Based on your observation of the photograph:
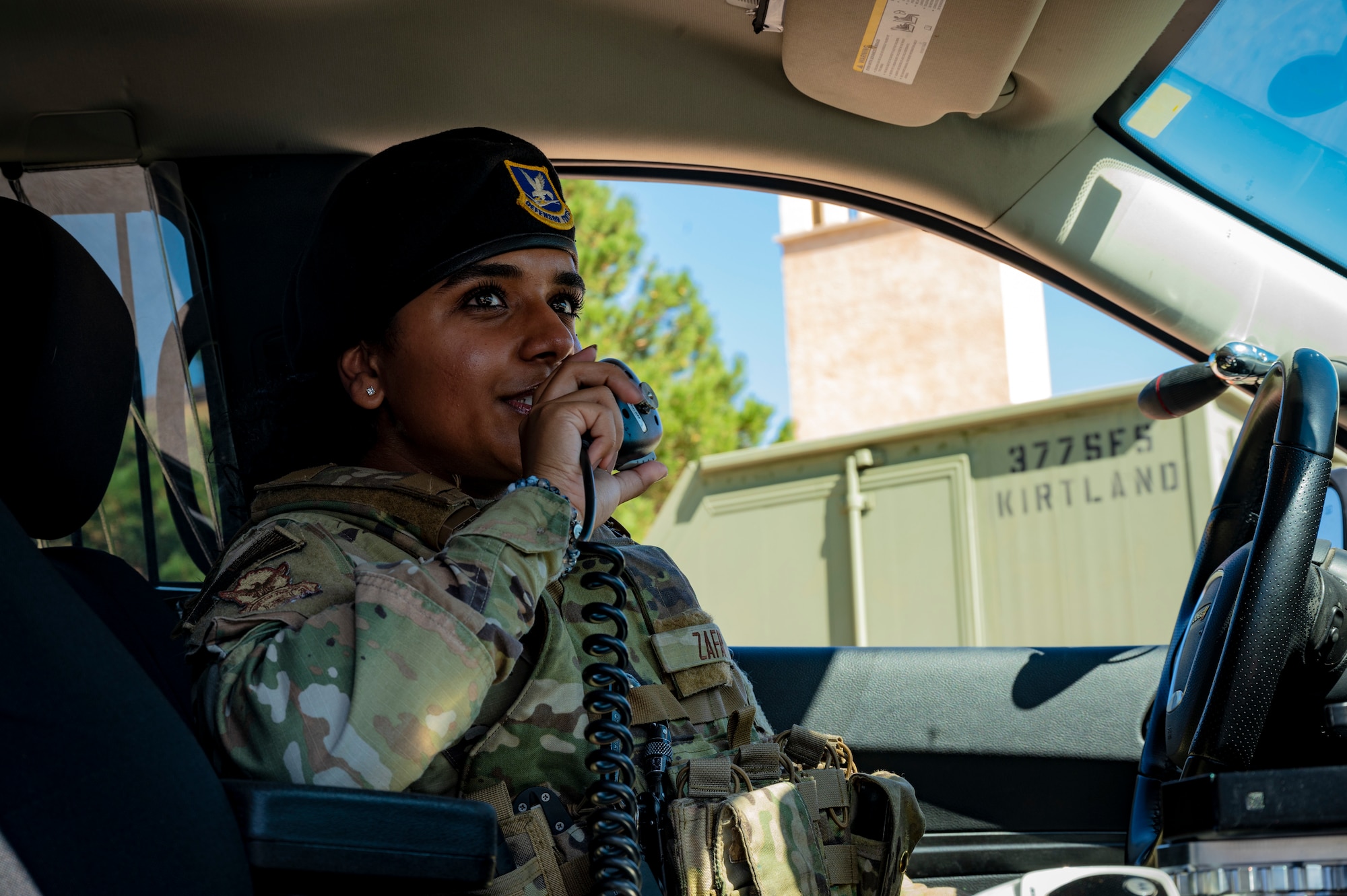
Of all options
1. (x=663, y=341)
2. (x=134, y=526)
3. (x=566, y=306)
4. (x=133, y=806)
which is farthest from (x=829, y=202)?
(x=663, y=341)

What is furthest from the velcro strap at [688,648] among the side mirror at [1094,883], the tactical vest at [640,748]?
the side mirror at [1094,883]

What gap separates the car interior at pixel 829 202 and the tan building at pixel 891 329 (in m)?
14.0

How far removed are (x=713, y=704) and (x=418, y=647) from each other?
1.92ft

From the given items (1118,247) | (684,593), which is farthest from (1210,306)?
(684,593)

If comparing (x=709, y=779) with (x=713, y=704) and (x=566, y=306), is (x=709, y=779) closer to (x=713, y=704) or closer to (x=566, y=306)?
(x=713, y=704)

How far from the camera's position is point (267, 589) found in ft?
4.04

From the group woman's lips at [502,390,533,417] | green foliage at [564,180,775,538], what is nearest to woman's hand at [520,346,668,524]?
woman's lips at [502,390,533,417]

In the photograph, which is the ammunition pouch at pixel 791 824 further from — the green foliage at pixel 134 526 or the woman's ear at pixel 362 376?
the green foliage at pixel 134 526

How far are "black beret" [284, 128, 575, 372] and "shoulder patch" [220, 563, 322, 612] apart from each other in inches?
18.7

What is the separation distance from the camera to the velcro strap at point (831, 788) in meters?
1.46

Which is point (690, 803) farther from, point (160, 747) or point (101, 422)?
point (101, 422)

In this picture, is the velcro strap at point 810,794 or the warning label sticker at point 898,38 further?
the warning label sticker at point 898,38

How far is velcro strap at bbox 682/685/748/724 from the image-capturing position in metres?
1.55

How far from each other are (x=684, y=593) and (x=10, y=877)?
3.26ft
